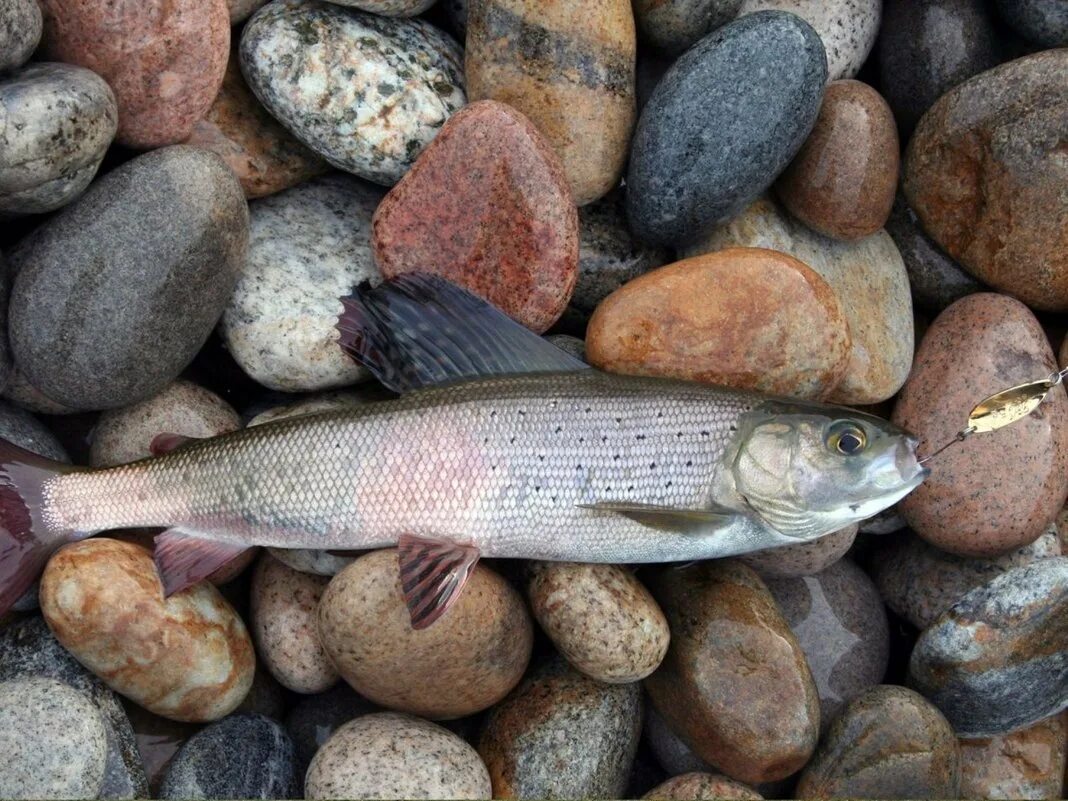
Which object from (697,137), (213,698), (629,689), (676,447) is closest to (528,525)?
(676,447)

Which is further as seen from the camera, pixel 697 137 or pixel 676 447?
pixel 697 137

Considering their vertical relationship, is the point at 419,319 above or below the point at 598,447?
above

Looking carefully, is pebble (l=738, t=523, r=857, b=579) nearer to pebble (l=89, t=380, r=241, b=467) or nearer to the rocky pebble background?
the rocky pebble background

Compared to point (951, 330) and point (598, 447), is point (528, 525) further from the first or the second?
point (951, 330)

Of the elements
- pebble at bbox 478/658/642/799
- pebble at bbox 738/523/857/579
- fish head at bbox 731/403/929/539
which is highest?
fish head at bbox 731/403/929/539

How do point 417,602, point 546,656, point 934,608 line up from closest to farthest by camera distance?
point 417,602
point 546,656
point 934,608

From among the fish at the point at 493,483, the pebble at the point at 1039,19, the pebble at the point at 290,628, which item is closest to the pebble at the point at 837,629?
the fish at the point at 493,483

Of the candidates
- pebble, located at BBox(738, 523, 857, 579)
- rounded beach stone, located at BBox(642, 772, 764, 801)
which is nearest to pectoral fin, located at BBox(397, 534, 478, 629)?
rounded beach stone, located at BBox(642, 772, 764, 801)

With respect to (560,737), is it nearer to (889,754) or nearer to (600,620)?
(600,620)
